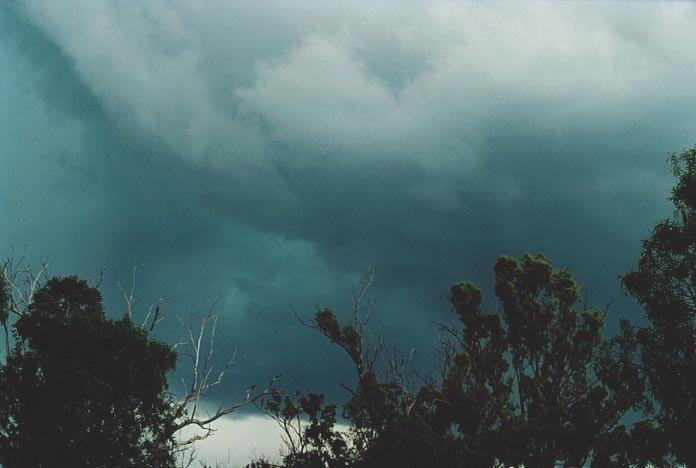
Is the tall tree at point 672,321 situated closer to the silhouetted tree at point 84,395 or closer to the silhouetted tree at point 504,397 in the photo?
the silhouetted tree at point 504,397

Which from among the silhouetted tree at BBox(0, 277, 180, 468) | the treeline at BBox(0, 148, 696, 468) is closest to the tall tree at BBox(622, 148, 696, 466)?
the treeline at BBox(0, 148, 696, 468)

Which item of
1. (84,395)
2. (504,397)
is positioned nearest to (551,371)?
(504,397)

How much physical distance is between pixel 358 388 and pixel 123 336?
9315 millimetres

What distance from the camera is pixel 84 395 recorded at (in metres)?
21.3

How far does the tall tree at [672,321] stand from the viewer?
20.5 m

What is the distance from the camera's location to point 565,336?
98.2 ft

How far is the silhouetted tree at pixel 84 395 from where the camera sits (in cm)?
2112

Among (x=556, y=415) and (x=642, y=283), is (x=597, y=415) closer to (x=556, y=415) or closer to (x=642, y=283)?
(x=556, y=415)

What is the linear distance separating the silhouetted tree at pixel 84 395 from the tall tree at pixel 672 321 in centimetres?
1643

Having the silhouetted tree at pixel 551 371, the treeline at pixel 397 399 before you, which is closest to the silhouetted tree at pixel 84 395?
the treeline at pixel 397 399

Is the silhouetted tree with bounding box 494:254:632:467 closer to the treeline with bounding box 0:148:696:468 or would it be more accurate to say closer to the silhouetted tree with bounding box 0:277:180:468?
the treeline with bounding box 0:148:696:468

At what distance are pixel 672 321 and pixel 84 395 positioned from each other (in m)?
19.5

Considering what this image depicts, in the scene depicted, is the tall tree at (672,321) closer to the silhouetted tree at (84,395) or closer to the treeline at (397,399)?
the treeline at (397,399)

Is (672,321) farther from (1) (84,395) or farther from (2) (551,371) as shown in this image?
(1) (84,395)
